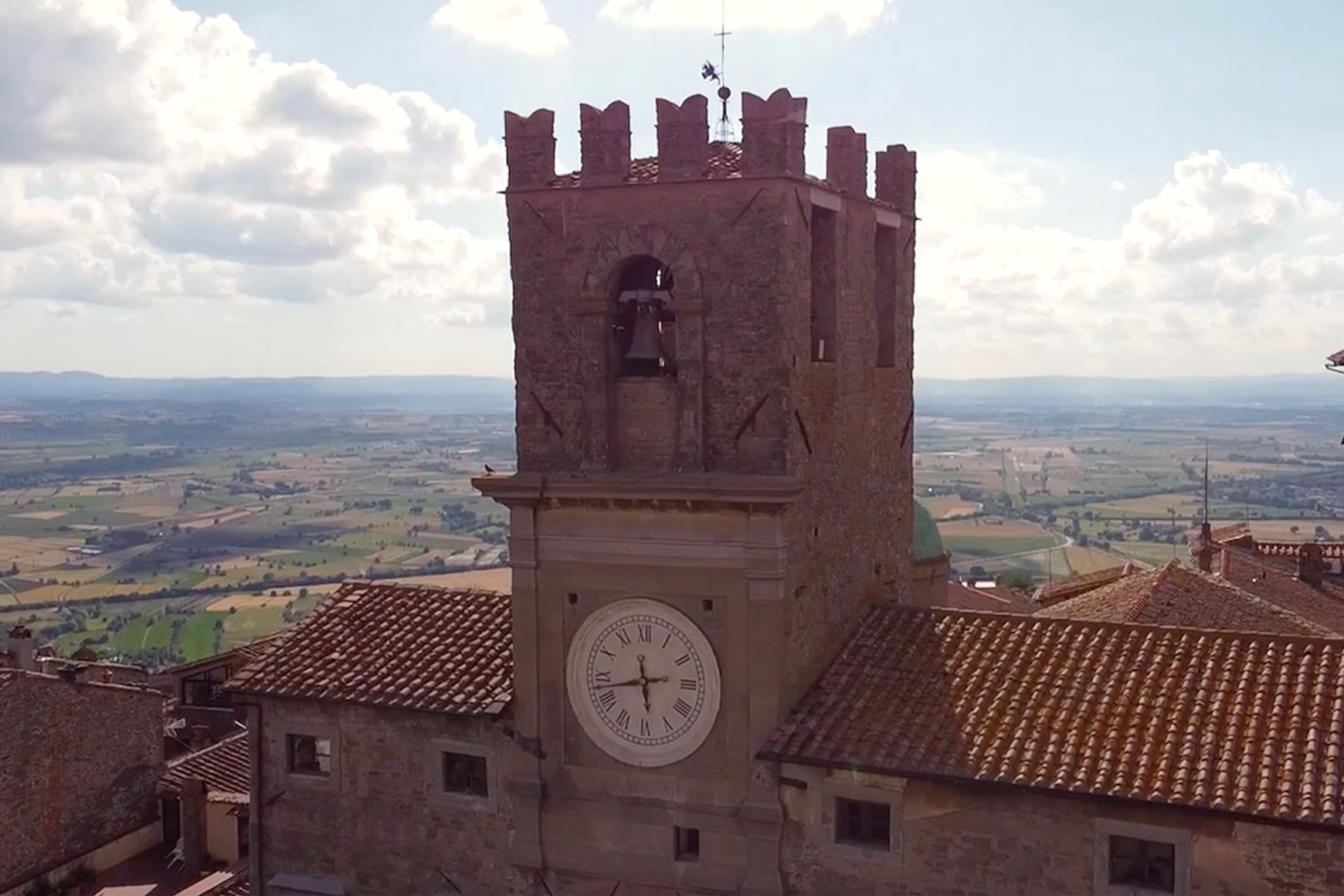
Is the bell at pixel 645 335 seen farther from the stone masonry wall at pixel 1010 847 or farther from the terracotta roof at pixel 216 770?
the terracotta roof at pixel 216 770

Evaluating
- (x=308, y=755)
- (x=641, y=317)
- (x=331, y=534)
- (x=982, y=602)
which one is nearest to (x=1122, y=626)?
(x=641, y=317)

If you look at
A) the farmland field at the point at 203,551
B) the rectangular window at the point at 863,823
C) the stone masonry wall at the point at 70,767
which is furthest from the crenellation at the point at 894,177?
the farmland field at the point at 203,551

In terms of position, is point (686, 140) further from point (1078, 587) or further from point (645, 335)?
point (1078, 587)

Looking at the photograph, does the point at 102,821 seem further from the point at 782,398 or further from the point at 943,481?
the point at 943,481

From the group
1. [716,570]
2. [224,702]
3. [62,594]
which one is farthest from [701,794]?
[62,594]

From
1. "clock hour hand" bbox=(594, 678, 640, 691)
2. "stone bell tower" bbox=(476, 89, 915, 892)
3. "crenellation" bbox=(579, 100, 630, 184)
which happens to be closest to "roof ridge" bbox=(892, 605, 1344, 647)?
"stone bell tower" bbox=(476, 89, 915, 892)
